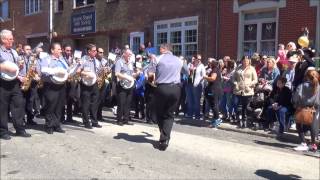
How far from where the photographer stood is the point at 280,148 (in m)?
9.05

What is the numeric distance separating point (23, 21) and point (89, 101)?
2260cm

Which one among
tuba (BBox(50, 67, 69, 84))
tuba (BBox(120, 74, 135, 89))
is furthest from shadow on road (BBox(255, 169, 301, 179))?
tuba (BBox(120, 74, 135, 89))

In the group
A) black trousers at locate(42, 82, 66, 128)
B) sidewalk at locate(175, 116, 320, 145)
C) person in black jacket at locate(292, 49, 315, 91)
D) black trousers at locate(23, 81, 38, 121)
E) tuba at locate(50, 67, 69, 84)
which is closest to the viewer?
tuba at locate(50, 67, 69, 84)

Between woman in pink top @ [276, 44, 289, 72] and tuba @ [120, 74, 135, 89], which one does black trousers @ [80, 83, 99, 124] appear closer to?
tuba @ [120, 74, 135, 89]

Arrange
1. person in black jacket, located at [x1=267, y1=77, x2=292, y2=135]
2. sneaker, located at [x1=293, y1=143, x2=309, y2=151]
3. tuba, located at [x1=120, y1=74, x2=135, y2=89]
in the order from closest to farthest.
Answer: sneaker, located at [x1=293, y1=143, x2=309, y2=151] < person in black jacket, located at [x1=267, y1=77, x2=292, y2=135] < tuba, located at [x1=120, y1=74, x2=135, y2=89]

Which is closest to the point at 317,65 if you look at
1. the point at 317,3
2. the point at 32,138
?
the point at 317,3

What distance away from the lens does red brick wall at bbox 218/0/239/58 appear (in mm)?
16094

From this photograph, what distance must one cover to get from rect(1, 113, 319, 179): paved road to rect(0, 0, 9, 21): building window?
25991 mm

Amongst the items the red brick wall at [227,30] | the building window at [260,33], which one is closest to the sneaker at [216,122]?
the building window at [260,33]

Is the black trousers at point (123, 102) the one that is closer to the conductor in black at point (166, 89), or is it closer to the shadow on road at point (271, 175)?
the conductor in black at point (166, 89)

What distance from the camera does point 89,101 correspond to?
34.6 ft

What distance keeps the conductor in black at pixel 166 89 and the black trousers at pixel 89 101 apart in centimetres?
249

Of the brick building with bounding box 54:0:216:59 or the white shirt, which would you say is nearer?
the white shirt

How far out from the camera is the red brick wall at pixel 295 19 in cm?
1372
